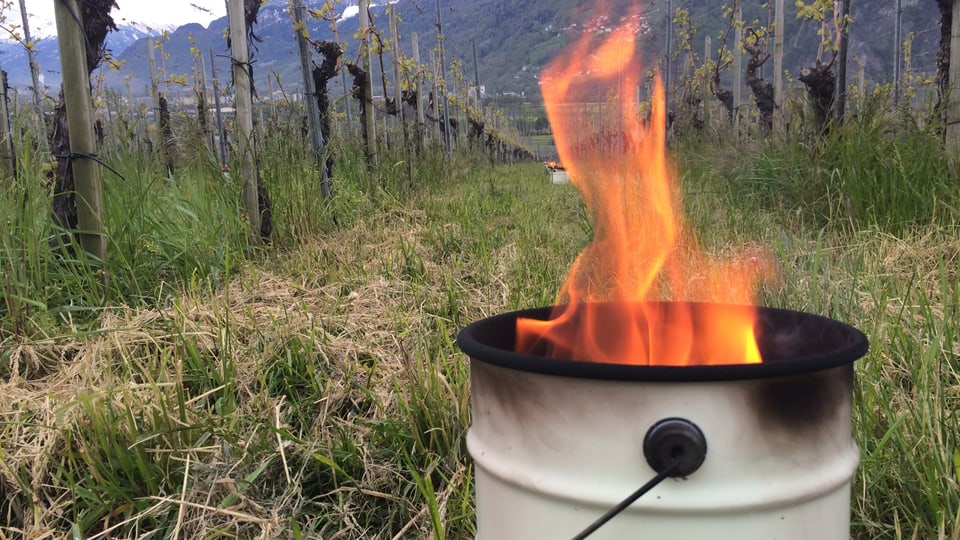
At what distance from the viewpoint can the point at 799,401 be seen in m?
0.86

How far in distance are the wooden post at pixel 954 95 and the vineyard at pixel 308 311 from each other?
4 cm

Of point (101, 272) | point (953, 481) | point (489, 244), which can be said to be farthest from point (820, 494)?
point (489, 244)

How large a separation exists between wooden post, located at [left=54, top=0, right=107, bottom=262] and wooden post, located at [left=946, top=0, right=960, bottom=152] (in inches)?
161

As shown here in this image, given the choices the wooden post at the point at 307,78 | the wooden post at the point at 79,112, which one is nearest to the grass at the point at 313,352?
the wooden post at the point at 79,112

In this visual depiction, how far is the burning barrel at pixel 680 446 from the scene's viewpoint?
32.5 inches

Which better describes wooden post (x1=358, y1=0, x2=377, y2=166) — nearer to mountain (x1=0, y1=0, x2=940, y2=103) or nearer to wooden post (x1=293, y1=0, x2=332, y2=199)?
mountain (x1=0, y1=0, x2=940, y2=103)

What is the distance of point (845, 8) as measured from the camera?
666 cm

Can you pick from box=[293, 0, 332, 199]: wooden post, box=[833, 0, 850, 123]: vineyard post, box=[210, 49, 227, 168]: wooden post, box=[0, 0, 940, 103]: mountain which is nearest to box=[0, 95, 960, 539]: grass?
box=[0, 0, 940, 103]: mountain

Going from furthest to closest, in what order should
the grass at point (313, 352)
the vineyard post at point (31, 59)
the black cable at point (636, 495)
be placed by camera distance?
1. the vineyard post at point (31, 59)
2. the grass at point (313, 352)
3. the black cable at point (636, 495)

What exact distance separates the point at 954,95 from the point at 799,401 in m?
4.01

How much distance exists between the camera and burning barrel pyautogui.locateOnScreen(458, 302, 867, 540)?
2.71 feet

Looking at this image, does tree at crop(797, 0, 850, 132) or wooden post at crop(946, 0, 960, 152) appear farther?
tree at crop(797, 0, 850, 132)

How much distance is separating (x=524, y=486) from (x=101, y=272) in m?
2.32

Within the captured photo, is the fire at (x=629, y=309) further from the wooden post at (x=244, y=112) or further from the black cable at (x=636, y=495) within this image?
the wooden post at (x=244, y=112)
